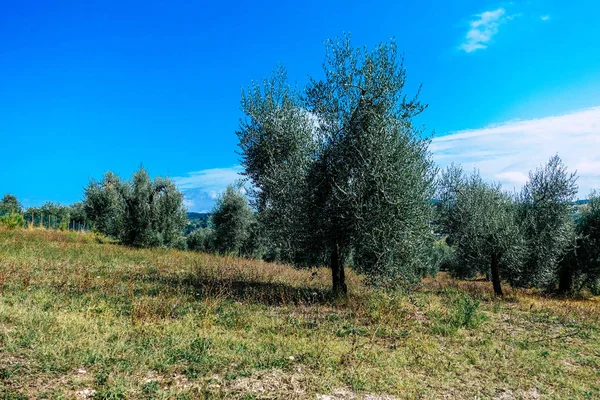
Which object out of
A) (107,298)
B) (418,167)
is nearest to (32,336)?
(107,298)

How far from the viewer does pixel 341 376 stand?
664 centimetres

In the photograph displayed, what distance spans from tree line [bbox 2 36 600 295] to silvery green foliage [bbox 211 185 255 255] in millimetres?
21155

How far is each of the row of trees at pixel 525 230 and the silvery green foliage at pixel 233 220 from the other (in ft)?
72.2

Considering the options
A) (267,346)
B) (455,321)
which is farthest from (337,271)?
→ (267,346)

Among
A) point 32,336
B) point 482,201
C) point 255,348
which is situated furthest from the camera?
point 482,201

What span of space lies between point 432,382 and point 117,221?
3831cm

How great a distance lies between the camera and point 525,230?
2414 cm

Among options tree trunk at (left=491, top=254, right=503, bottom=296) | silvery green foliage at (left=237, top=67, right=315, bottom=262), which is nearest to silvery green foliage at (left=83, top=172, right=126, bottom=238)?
silvery green foliage at (left=237, top=67, right=315, bottom=262)

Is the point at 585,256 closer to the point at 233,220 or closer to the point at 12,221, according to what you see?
the point at 233,220

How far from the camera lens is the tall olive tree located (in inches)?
488

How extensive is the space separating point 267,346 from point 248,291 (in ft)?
22.5

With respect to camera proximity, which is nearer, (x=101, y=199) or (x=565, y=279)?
(x=565, y=279)

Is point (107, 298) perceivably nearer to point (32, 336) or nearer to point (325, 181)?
point (32, 336)

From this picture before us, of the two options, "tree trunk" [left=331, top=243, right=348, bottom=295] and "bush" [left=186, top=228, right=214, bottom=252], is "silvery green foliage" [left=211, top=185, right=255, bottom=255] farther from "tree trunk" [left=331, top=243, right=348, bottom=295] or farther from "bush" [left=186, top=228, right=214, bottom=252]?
"tree trunk" [left=331, top=243, right=348, bottom=295]
